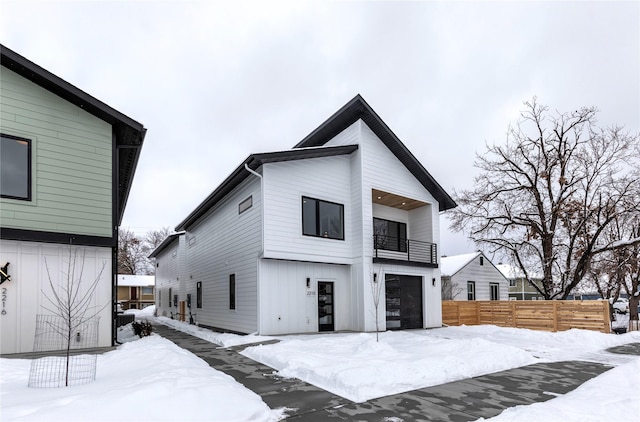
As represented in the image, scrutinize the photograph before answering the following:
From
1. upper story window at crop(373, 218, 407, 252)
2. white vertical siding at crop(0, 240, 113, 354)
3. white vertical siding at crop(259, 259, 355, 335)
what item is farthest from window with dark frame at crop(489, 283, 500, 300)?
white vertical siding at crop(0, 240, 113, 354)

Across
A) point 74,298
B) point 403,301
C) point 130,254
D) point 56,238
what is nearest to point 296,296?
point 403,301

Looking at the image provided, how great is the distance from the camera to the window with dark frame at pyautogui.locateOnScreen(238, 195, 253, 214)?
1409 centimetres

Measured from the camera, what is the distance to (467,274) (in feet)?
89.8

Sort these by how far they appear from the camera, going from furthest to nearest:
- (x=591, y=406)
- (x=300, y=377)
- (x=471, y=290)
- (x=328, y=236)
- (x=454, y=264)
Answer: (x=454, y=264)
(x=471, y=290)
(x=328, y=236)
(x=300, y=377)
(x=591, y=406)

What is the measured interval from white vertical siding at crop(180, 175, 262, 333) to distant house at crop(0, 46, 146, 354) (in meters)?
4.54

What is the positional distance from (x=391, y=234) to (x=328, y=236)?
446cm

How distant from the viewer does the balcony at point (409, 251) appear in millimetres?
16702

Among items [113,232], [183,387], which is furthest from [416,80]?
[183,387]

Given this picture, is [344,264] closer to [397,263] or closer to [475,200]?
[397,263]

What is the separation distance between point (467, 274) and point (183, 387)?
25.3 m

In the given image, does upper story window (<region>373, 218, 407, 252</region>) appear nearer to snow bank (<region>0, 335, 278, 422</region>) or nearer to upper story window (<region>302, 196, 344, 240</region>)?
upper story window (<region>302, 196, 344, 240</region>)

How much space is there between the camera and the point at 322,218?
576 inches

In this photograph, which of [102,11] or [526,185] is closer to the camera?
[102,11]

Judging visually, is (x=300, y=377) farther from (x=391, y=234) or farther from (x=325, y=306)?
(x=391, y=234)
